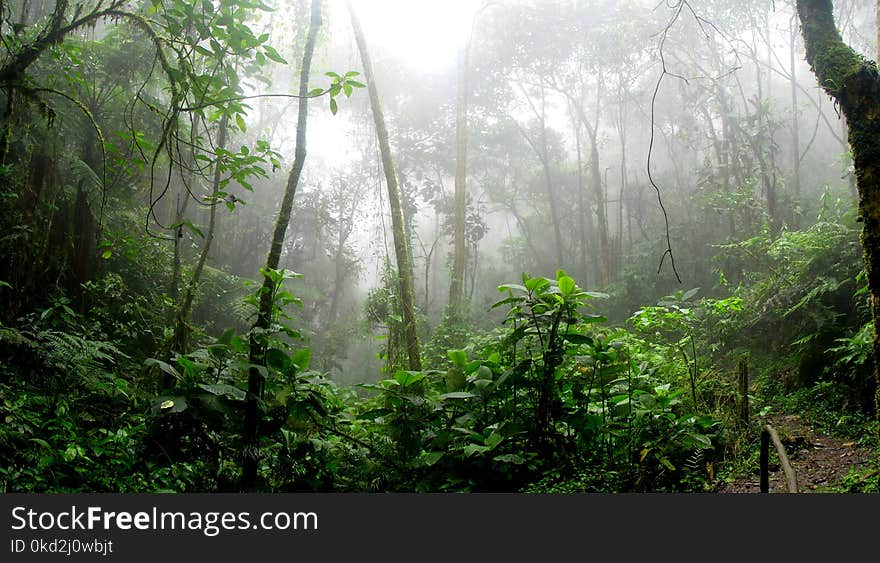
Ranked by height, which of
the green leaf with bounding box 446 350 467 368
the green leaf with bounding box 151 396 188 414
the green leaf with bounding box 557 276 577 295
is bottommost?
the green leaf with bounding box 151 396 188 414

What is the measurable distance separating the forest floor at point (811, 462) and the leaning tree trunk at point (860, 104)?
1.09 meters

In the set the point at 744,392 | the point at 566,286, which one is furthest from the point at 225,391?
the point at 744,392

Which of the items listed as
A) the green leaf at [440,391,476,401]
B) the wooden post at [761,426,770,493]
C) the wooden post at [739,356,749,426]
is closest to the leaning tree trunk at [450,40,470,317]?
the wooden post at [739,356,749,426]

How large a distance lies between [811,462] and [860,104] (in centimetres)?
254

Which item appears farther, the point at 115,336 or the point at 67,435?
the point at 115,336

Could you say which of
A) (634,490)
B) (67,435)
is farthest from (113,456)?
(634,490)

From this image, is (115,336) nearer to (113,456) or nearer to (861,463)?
(113,456)

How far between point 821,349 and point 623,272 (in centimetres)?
1036

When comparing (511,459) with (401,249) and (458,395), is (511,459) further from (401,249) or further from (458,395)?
(401,249)

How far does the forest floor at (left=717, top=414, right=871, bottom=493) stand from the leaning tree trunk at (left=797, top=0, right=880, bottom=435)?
1089mm

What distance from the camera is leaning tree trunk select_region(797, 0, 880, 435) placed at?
2.19m

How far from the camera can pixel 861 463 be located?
3.39 m

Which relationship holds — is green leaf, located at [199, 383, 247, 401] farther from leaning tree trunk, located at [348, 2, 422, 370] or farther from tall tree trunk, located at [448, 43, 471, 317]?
tall tree trunk, located at [448, 43, 471, 317]

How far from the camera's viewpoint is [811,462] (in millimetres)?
3668
